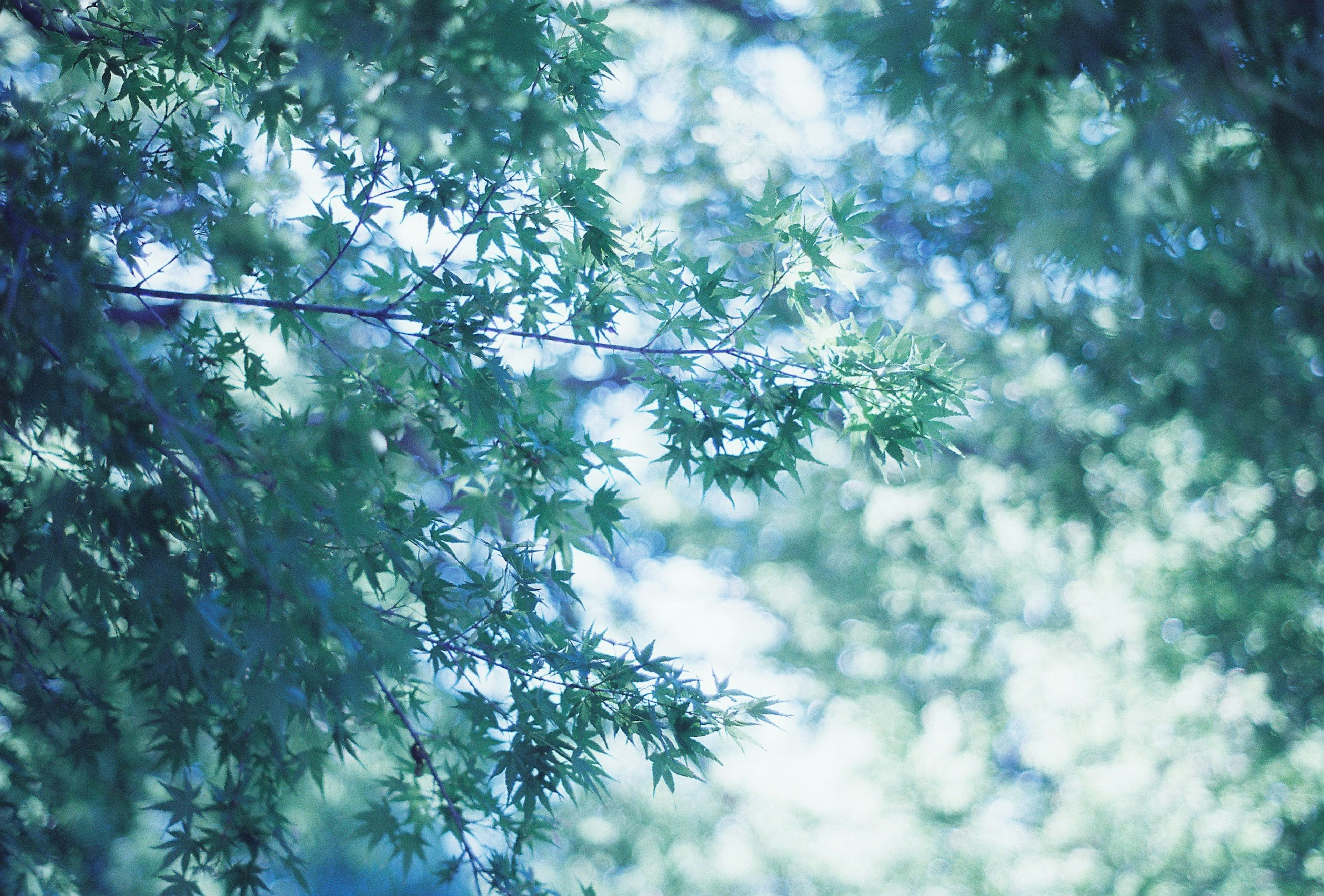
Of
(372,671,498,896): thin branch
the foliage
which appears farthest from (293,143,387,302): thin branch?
(372,671,498,896): thin branch

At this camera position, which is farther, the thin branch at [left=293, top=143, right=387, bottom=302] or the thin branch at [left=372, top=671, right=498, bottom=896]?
the thin branch at [left=372, top=671, right=498, bottom=896]

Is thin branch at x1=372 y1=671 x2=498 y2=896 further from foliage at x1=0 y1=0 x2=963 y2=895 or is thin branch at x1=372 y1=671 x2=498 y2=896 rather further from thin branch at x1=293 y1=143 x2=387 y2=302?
thin branch at x1=293 y1=143 x2=387 y2=302

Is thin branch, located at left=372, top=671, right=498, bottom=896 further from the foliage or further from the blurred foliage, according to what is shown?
the blurred foliage

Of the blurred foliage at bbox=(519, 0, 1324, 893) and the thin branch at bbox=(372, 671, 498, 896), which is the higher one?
the blurred foliage at bbox=(519, 0, 1324, 893)

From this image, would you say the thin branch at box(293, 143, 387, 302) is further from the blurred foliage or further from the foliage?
the blurred foliage

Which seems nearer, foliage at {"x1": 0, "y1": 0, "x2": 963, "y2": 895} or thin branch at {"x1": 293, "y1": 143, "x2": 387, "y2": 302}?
foliage at {"x1": 0, "y1": 0, "x2": 963, "y2": 895}

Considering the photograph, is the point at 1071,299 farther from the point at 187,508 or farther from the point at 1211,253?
the point at 187,508

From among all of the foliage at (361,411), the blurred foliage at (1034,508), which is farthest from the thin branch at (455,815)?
the blurred foliage at (1034,508)

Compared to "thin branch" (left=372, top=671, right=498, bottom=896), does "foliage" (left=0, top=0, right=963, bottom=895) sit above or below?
above

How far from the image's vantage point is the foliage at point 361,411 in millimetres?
1726

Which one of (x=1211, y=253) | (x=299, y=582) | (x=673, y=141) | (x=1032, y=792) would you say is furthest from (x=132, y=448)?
(x=1032, y=792)

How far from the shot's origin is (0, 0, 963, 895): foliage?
67.9 inches

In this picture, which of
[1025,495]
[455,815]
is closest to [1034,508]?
[1025,495]

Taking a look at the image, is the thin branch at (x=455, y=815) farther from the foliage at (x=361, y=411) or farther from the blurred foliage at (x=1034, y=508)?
the blurred foliage at (x=1034, y=508)
